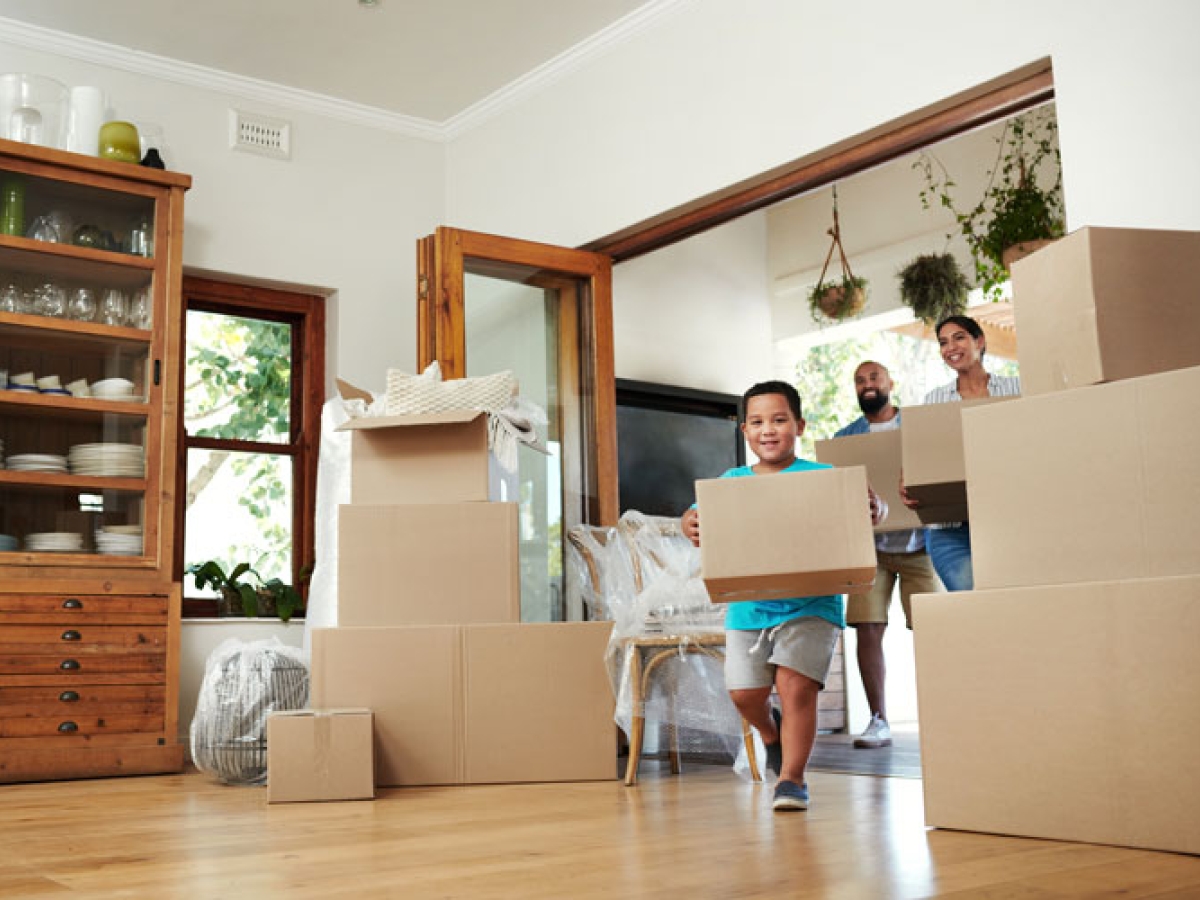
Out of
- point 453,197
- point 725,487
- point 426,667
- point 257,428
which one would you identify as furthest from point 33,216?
point 725,487

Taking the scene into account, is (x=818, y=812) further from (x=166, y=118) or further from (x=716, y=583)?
(x=166, y=118)

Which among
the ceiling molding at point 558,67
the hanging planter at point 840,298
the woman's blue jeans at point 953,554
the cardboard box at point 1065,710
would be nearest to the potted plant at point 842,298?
the hanging planter at point 840,298

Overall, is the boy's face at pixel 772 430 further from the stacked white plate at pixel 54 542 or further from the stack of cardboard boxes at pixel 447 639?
the stacked white plate at pixel 54 542

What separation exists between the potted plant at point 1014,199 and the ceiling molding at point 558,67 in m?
1.18

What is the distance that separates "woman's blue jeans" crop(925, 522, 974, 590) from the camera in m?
3.11

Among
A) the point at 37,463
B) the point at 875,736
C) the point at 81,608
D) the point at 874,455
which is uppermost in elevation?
the point at 37,463

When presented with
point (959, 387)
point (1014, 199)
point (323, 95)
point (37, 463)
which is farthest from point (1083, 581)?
point (323, 95)

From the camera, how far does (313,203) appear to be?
15.8ft

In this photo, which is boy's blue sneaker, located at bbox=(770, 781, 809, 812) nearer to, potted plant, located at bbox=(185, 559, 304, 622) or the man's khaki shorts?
the man's khaki shorts

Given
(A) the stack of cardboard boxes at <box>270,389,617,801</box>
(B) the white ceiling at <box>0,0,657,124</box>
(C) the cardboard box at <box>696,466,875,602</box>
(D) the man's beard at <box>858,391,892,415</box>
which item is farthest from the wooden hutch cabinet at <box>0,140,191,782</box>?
(D) the man's beard at <box>858,391,892,415</box>

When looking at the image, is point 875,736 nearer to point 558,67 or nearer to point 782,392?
point 782,392

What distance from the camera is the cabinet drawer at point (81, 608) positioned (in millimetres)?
3662

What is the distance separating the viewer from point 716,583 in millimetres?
2293

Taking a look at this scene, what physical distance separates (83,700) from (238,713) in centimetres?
79
